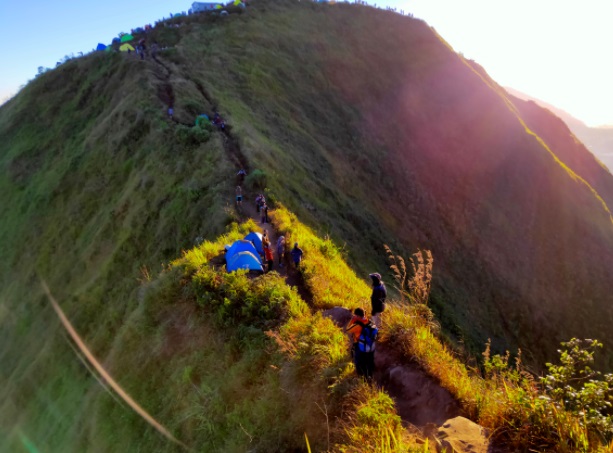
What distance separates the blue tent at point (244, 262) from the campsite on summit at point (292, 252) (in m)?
0.12

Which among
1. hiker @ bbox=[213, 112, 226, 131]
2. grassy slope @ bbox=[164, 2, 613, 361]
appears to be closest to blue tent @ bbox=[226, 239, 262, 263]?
grassy slope @ bbox=[164, 2, 613, 361]

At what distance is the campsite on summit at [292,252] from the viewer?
22.4 ft

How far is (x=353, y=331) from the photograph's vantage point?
7.10m

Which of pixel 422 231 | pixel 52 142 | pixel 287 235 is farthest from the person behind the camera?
pixel 422 231

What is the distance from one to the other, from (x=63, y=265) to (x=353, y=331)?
2218 cm

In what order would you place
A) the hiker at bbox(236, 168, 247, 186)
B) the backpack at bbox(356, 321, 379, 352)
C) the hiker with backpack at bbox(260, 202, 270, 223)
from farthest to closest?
the hiker at bbox(236, 168, 247, 186)
the hiker with backpack at bbox(260, 202, 270, 223)
the backpack at bbox(356, 321, 379, 352)

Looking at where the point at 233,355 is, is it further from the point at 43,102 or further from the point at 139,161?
the point at 43,102

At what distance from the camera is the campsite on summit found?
22.4 feet

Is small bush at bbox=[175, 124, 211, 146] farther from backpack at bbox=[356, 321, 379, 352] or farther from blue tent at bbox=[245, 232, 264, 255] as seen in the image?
backpack at bbox=[356, 321, 379, 352]

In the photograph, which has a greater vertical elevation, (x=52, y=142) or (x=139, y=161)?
(x=52, y=142)

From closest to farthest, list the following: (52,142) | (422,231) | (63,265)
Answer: (63,265)
(52,142)
(422,231)

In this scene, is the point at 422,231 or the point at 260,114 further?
the point at 422,231

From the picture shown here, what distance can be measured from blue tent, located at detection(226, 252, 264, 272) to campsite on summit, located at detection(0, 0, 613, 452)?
12 cm

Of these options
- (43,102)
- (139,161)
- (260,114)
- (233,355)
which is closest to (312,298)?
(233,355)
